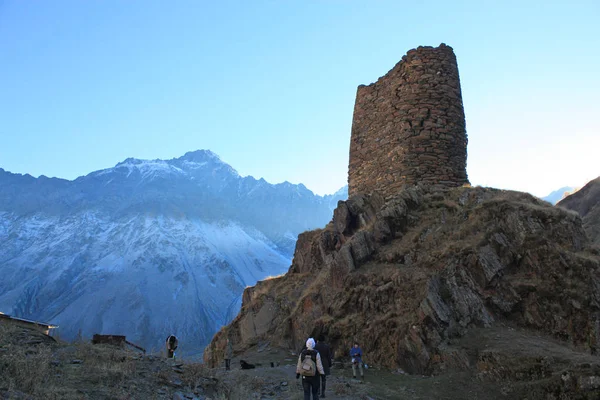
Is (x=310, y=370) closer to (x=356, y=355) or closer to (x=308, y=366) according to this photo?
(x=308, y=366)

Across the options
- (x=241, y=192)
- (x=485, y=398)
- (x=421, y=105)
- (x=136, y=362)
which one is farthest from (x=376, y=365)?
(x=241, y=192)

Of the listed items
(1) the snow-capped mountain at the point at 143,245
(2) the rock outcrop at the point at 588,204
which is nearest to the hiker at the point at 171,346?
(2) the rock outcrop at the point at 588,204

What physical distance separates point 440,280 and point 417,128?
7.19 meters

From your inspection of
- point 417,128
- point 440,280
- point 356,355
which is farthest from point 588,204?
point 356,355

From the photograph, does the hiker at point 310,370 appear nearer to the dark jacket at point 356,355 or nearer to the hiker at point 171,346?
the dark jacket at point 356,355

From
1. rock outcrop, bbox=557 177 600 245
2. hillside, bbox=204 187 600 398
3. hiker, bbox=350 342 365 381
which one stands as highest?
rock outcrop, bbox=557 177 600 245

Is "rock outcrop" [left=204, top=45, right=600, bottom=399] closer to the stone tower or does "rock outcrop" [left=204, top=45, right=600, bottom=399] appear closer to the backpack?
the stone tower

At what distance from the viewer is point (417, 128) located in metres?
17.6

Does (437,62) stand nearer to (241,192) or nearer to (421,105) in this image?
(421,105)

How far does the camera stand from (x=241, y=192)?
17488 cm

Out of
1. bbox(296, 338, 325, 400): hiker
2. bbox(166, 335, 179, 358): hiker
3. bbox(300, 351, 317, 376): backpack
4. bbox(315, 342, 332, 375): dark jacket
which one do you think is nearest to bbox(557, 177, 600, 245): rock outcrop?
bbox(315, 342, 332, 375): dark jacket

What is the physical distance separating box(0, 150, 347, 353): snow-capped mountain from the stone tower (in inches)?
2083

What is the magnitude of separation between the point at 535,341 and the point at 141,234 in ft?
390

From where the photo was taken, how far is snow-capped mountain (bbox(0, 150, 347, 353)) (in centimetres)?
8356
